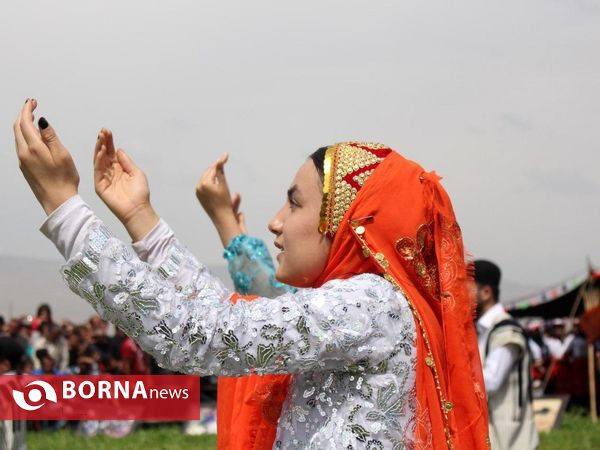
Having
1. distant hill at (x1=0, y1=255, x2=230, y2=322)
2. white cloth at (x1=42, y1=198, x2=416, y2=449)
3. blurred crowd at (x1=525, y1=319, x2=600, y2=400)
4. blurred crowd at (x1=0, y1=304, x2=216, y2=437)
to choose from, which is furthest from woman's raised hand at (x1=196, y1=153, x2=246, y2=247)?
blurred crowd at (x1=525, y1=319, x2=600, y2=400)

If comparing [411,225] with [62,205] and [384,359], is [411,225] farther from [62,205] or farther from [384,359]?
[62,205]

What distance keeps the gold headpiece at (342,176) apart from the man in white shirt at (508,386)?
3178 mm

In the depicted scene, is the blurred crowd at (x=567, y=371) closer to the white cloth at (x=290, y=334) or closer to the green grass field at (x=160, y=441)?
the green grass field at (x=160, y=441)

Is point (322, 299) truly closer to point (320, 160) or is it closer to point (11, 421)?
point (320, 160)

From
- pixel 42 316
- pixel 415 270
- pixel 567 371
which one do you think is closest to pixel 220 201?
pixel 415 270

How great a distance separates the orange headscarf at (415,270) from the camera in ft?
7.95

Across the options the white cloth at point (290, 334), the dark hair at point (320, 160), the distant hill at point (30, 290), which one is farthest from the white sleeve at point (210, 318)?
the distant hill at point (30, 290)

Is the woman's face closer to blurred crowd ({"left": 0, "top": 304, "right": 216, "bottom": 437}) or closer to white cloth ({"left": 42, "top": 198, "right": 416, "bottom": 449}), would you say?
white cloth ({"left": 42, "top": 198, "right": 416, "bottom": 449})

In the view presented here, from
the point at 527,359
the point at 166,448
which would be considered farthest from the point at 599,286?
the point at 527,359

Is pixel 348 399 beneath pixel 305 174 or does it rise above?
beneath

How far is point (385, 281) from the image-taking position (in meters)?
2.40

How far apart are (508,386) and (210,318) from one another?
12.3 feet

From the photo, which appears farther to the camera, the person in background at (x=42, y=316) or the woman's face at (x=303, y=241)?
the person in background at (x=42, y=316)

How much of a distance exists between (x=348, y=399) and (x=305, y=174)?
1.83 feet
